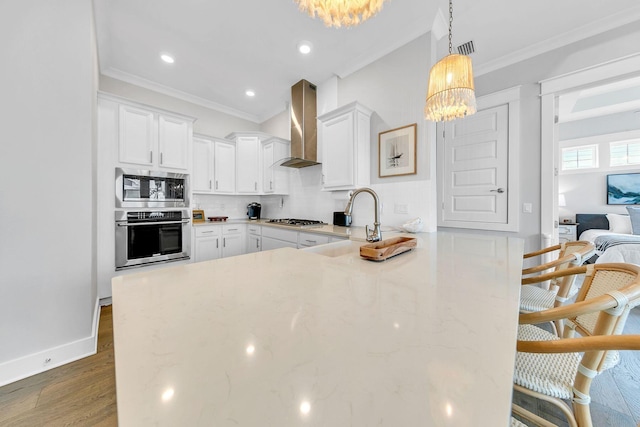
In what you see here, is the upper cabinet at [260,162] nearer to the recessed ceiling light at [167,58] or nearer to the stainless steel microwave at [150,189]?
the stainless steel microwave at [150,189]

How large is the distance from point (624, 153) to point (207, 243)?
7.76 meters

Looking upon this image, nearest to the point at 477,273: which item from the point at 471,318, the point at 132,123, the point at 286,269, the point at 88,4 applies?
the point at 471,318

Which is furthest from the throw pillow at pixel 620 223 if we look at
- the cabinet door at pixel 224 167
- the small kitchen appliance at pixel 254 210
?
the cabinet door at pixel 224 167

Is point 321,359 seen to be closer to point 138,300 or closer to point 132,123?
point 138,300

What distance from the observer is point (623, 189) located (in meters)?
4.50

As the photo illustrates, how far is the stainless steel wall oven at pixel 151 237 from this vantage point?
2.63 meters

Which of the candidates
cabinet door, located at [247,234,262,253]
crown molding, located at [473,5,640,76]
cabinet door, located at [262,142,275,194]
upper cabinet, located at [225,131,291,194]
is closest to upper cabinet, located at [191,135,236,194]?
upper cabinet, located at [225,131,291,194]

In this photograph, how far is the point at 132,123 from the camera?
9.04 ft

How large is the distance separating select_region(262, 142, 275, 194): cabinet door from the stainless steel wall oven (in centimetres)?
132

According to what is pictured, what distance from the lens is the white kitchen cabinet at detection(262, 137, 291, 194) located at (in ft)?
12.8

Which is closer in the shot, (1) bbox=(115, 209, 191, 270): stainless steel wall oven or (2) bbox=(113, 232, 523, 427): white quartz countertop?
(2) bbox=(113, 232, 523, 427): white quartz countertop

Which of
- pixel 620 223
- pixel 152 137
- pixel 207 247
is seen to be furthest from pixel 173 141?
pixel 620 223

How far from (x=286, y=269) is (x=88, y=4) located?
97.0 inches

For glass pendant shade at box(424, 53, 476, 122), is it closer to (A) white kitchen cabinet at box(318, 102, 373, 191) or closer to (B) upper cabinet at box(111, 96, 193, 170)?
(A) white kitchen cabinet at box(318, 102, 373, 191)
